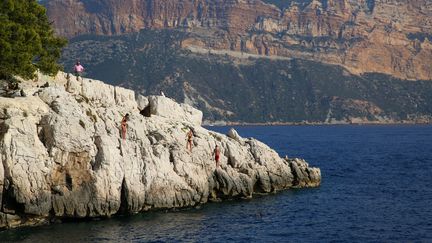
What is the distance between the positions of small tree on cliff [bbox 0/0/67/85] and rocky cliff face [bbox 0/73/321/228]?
1960 millimetres

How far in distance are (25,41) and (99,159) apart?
1661 cm

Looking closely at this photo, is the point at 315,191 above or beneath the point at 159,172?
beneath

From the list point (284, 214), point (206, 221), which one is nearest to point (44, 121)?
point (206, 221)

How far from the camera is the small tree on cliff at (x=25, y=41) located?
2596 inches

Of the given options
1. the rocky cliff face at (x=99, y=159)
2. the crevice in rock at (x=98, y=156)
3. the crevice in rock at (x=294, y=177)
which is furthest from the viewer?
the crevice in rock at (x=294, y=177)

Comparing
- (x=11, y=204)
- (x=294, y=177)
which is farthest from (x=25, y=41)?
(x=294, y=177)

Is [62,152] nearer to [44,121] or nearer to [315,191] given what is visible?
[44,121]

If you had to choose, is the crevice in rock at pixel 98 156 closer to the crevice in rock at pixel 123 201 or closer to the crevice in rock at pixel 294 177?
the crevice in rock at pixel 123 201

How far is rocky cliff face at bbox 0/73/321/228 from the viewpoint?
57.7m

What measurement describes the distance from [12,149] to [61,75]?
17363 mm

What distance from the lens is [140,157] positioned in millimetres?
65750

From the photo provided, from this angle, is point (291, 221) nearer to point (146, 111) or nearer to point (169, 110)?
point (169, 110)

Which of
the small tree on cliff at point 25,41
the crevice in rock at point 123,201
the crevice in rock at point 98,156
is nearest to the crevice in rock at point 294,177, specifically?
the crevice in rock at point 123,201

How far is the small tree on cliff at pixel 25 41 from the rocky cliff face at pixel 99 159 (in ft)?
6.43
